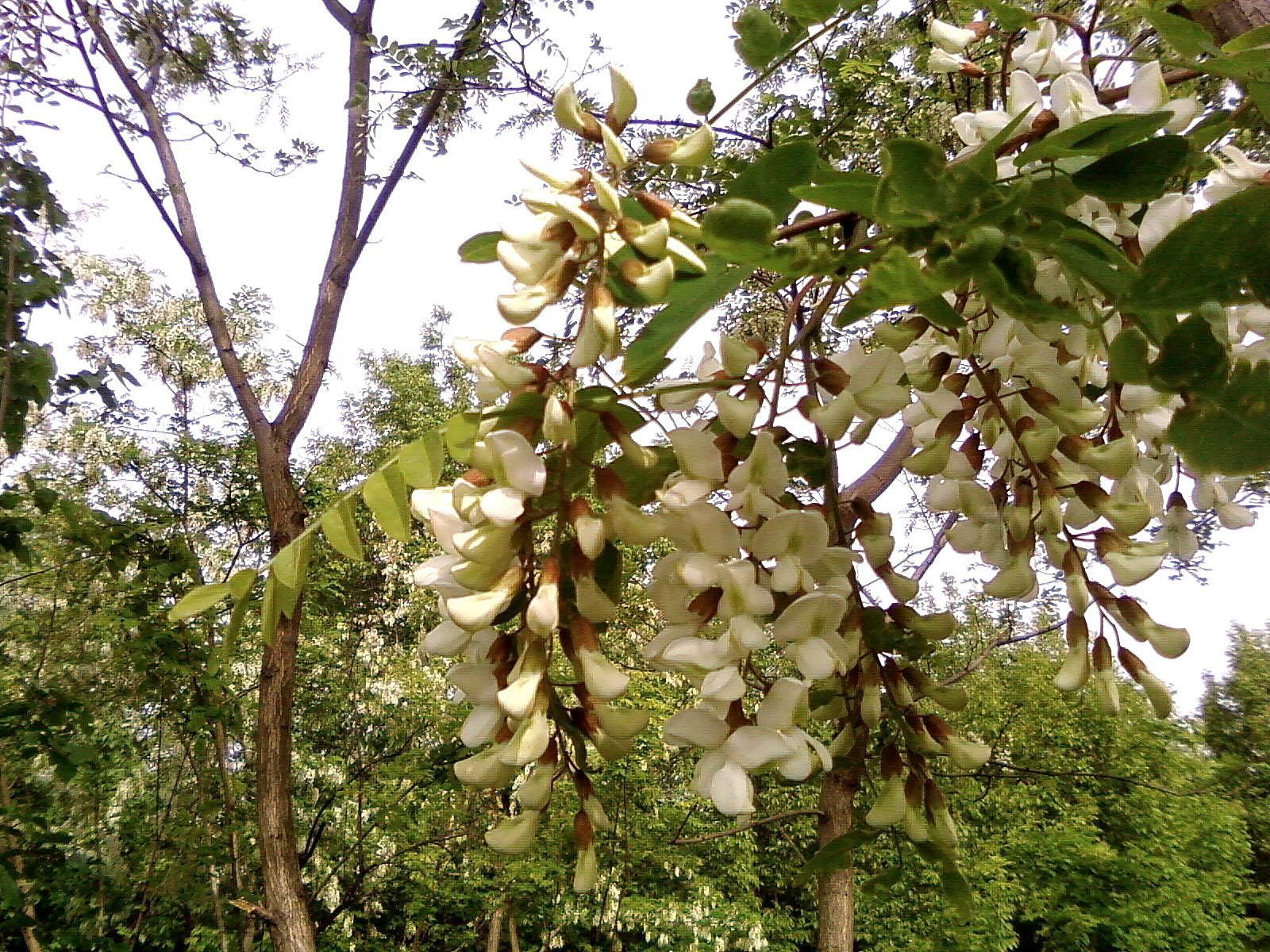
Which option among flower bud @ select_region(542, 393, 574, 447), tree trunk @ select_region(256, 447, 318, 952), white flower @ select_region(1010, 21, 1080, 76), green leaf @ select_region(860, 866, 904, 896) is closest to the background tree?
tree trunk @ select_region(256, 447, 318, 952)

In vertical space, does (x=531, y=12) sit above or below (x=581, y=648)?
above

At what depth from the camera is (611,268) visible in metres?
0.27

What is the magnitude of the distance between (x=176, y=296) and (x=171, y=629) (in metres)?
4.82

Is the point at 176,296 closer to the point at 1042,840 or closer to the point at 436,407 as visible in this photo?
the point at 436,407

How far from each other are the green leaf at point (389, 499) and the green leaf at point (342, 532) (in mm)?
22

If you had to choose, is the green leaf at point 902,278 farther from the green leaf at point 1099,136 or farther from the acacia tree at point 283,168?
the acacia tree at point 283,168

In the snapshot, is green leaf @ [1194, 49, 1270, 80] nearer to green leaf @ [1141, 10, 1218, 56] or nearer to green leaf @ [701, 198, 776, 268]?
green leaf @ [1141, 10, 1218, 56]

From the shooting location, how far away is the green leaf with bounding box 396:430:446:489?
348mm

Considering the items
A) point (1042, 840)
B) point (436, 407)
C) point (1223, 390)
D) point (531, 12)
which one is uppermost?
point (436, 407)

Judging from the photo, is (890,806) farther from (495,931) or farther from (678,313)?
(495,931)

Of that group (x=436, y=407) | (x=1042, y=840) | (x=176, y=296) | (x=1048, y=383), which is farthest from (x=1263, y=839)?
(x=176, y=296)

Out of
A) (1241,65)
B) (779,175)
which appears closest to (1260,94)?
(1241,65)

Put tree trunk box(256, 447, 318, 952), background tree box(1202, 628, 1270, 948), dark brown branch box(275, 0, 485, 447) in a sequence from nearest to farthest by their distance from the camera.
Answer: tree trunk box(256, 447, 318, 952)
dark brown branch box(275, 0, 485, 447)
background tree box(1202, 628, 1270, 948)

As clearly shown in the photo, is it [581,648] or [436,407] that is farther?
[436,407]
